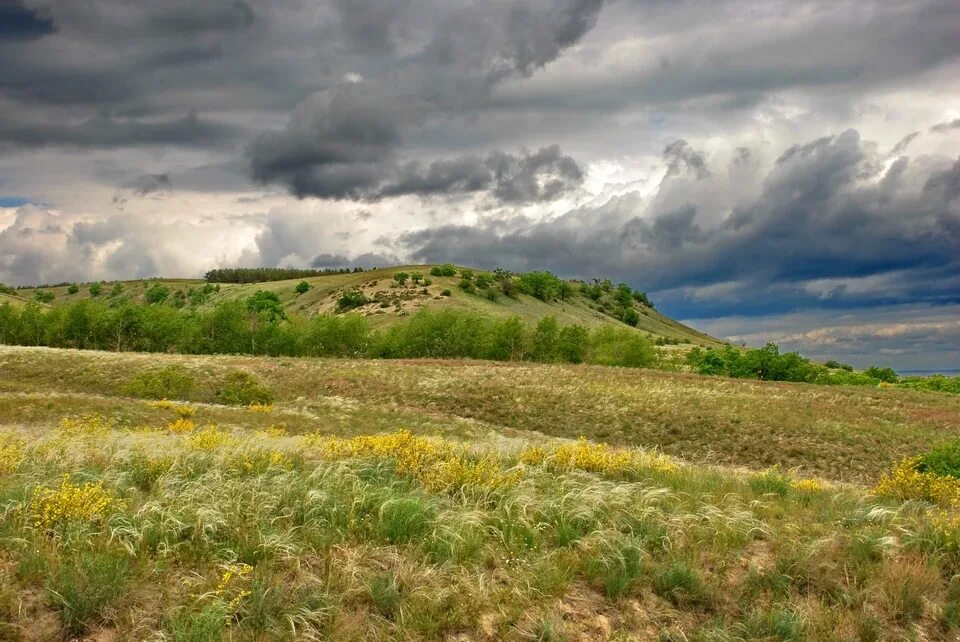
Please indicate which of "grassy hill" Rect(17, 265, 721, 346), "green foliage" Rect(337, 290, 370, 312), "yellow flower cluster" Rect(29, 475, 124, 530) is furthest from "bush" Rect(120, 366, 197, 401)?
"green foliage" Rect(337, 290, 370, 312)

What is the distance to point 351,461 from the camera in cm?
1081

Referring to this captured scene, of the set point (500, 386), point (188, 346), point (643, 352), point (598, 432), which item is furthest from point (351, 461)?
point (188, 346)

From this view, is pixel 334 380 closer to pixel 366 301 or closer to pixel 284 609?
pixel 284 609

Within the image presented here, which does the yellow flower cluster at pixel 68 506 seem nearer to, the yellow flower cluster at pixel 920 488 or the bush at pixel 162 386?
the yellow flower cluster at pixel 920 488

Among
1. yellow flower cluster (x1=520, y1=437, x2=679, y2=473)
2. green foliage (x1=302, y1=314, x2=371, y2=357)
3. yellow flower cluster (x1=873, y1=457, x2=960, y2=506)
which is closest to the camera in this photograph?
yellow flower cluster (x1=873, y1=457, x2=960, y2=506)

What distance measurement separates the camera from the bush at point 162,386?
40.8 m

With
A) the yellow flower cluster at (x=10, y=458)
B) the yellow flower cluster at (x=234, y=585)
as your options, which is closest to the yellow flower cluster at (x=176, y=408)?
the yellow flower cluster at (x=10, y=458)

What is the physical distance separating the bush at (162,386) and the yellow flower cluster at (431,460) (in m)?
32.6

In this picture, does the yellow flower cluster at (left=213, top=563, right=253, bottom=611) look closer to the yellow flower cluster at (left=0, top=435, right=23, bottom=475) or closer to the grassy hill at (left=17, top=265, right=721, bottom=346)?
the yellow flower cluster at (left=0, top=435, right=23, bottom=475)

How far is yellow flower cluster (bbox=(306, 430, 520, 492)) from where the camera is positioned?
32.8ft

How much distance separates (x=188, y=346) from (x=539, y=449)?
97.4 meters

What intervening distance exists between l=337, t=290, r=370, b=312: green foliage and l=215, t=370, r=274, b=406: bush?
11313 cm

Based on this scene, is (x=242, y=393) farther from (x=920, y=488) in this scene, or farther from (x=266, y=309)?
(x=266, y=309)

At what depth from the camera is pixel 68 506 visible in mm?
7367
